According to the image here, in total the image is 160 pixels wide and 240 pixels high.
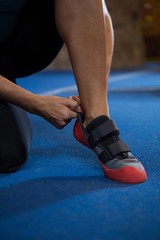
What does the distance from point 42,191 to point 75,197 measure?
0.08m

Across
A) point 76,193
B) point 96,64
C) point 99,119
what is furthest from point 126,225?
point 96,64

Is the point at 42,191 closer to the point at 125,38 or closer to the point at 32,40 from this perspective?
the point at 32,40

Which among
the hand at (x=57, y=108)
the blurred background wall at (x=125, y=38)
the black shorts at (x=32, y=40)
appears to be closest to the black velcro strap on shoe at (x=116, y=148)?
the hand at (x=57, y=108)

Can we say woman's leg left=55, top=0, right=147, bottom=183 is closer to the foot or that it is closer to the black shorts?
the foot

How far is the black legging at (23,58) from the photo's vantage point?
3.33 feet

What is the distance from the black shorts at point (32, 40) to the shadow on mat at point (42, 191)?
1.27 feet

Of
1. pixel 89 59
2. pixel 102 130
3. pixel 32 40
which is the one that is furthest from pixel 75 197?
pixel 32 40

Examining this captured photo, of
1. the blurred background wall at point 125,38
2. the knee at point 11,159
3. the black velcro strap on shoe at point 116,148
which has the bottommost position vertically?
the blurred background wall at point 125,38

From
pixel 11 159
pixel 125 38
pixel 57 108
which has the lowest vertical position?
pixel 125 38

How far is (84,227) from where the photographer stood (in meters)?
0.68

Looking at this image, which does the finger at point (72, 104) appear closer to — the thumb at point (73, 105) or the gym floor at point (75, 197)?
the thumb at point (73, 105)

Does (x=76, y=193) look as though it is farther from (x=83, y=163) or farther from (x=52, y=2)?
(x=52, y=2)

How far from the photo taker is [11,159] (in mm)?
1003

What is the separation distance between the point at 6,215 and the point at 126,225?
223 mm
